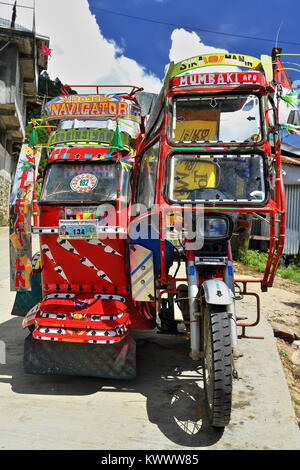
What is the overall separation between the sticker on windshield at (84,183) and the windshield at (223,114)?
1037 mm

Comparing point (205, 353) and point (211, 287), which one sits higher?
point (211, 287)

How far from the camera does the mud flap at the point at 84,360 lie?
413 centimetres

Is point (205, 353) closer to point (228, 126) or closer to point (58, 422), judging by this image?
point (58, 422)

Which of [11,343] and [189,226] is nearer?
[189,226]

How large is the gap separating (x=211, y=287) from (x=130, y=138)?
2580 millimetres

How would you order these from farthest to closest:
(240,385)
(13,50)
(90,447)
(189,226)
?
(13,50)
(240,385)
(189,226)
(90,447)

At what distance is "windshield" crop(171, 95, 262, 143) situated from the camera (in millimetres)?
4215

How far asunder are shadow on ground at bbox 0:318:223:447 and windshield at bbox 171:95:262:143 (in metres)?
→ 2.45

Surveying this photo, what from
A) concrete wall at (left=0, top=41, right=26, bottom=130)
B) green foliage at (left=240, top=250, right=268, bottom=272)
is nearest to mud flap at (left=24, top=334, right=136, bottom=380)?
green foliage at (left=240, top=250, right=268, bottom=272)

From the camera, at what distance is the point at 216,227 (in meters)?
3.99

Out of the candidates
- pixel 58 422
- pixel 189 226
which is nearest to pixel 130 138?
pixel 189 226

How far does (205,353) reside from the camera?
11.8 feet

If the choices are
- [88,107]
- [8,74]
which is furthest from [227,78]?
[8,74]

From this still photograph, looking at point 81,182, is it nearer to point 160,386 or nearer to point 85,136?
point 85,136
